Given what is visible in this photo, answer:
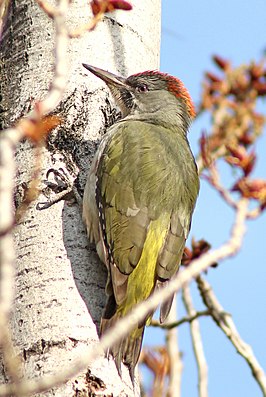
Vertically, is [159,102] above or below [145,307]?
above

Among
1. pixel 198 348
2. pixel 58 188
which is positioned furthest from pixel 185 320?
pixel 58 188

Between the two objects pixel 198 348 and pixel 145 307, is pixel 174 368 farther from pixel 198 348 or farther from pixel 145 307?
pixel 145 307

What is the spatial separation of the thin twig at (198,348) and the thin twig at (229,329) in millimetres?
68

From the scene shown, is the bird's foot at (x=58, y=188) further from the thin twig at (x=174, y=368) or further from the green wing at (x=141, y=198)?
the thin twig at (x=174, y=368)

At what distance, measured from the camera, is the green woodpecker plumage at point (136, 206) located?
3.92m

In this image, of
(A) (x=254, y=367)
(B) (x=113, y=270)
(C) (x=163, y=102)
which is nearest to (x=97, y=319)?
(B) (x=113, y=270)

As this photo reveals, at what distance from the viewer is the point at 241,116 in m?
3.61

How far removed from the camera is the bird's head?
16.9 ft

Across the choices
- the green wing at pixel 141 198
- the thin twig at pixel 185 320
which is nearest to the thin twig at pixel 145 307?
the thin twig at pixel 185 320

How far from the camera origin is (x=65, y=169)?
13.2 feet

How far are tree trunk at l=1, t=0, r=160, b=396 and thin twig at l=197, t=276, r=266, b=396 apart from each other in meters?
0.59

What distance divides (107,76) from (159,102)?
132cm

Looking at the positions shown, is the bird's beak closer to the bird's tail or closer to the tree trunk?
the tree trunk

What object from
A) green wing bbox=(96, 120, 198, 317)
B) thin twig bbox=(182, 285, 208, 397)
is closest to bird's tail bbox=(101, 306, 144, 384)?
green wing bbox=(96, 120, 198, 317)
